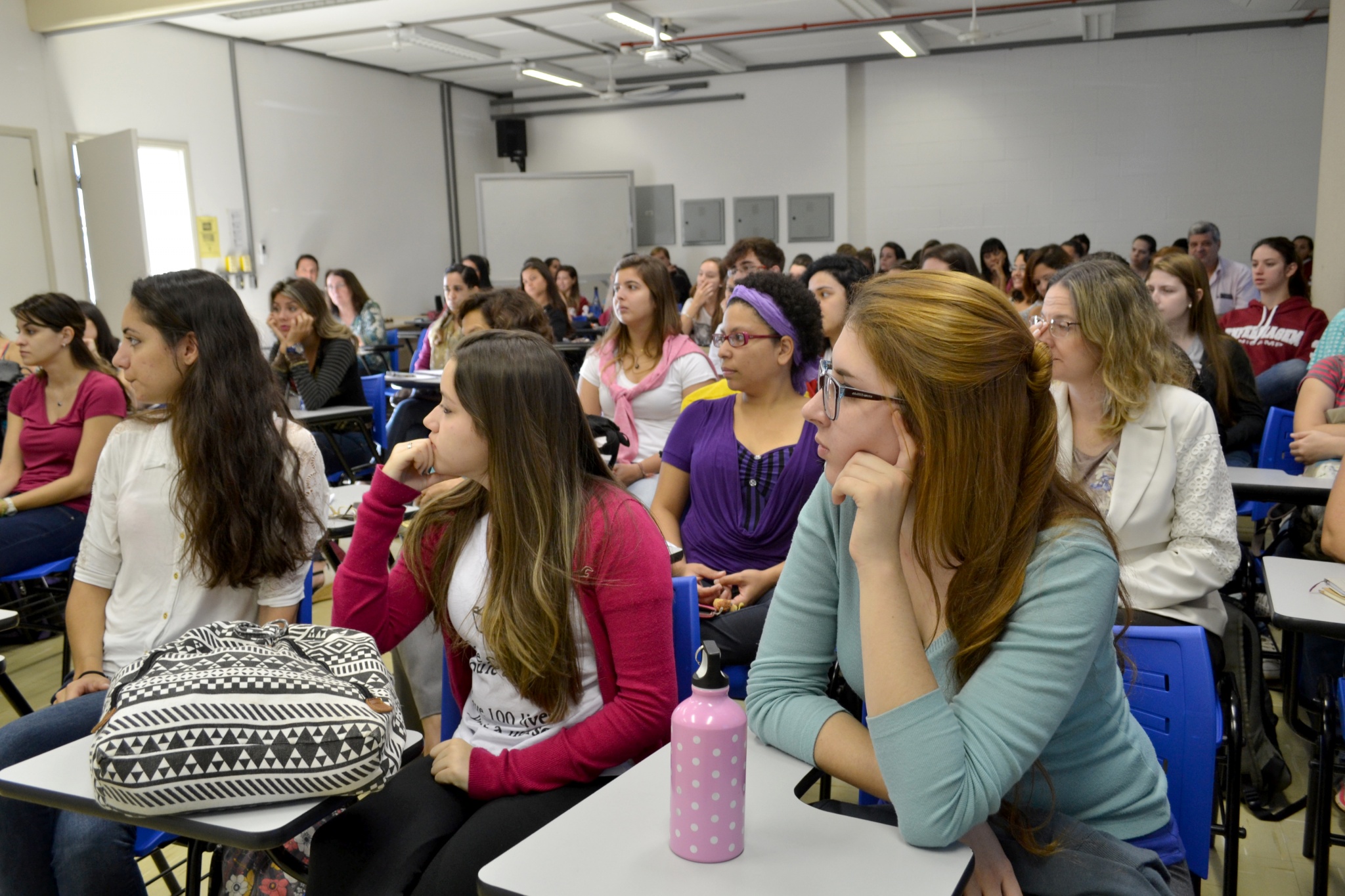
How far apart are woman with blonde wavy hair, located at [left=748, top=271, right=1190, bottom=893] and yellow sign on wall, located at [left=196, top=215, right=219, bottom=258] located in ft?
26.7

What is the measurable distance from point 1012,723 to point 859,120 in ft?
33.1

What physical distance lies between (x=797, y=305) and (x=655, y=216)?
29.0 feet

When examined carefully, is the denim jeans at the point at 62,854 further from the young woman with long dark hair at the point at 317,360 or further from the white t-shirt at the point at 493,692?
the young woman with long dark hair at the point at 317,360

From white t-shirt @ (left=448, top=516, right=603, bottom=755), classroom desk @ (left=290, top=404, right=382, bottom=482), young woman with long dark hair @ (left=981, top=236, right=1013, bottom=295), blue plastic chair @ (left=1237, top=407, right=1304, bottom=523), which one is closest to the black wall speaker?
young woman with long dark hair @ (left=981, top=236, right=1013, bottom=295)

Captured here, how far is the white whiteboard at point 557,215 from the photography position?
10898 mm

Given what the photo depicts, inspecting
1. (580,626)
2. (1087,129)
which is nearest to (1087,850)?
(580,626)

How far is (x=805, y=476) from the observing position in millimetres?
2426

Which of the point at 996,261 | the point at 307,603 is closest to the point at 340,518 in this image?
the point at 307,603

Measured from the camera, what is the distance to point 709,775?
1028mm

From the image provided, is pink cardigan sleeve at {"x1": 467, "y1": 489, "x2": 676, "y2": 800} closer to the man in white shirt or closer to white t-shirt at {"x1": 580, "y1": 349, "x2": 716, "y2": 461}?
white t-shirt at {"x1": 580, "y1": 349, "x2": 716, "y2": 461}

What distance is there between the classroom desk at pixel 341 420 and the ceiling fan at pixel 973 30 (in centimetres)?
536

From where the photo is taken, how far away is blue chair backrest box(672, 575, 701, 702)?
5.43 feet

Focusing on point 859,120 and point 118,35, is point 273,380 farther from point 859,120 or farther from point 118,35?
point 859,120

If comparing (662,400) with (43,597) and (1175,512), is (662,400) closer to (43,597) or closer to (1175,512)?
(1175,512)
